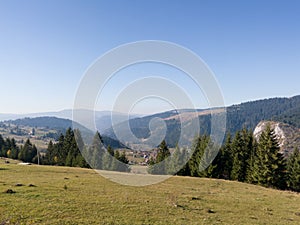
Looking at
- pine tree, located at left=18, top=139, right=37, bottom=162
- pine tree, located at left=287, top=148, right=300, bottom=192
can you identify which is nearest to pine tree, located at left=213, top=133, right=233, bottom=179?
pine tree, located at left=287, top=148, right=300, bottom=192

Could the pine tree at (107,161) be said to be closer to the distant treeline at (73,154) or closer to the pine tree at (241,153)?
the distant treeline at (73,154)

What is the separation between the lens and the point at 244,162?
198 feet

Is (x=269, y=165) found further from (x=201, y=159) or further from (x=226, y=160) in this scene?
(x=201, y=159)

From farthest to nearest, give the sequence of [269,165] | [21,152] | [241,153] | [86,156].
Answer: [21,152] → [86,156] → [241,153] → [269,165]

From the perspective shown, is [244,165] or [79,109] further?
[244,165]

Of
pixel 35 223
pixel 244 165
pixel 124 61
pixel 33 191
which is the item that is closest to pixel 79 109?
pixel 124 61

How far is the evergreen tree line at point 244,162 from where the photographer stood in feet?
171

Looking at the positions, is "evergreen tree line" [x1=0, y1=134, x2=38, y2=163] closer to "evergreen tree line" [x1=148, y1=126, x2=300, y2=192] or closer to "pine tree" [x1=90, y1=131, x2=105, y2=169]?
"pine tree" [x1=90, y1=131, x2=105, y2=169]

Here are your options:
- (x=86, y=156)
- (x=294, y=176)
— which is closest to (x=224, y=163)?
(x=294, y=176)

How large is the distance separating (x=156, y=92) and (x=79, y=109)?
595 centimetres

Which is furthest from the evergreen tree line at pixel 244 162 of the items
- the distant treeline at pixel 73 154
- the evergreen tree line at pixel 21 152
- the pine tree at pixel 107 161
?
the evergreen tree line at pixel 21 152

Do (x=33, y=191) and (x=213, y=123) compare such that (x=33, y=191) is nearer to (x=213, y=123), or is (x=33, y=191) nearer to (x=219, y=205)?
(x=219, y=205)

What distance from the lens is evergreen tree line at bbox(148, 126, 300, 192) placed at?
52125 millimetres

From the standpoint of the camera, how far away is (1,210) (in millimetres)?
15273
